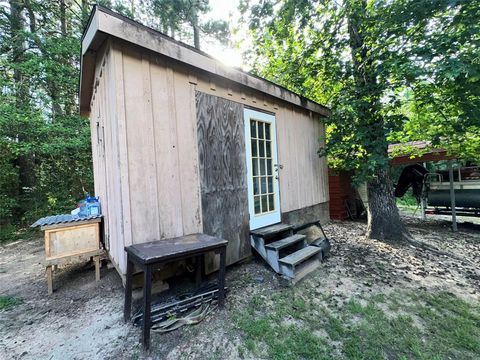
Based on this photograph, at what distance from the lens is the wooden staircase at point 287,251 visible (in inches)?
108

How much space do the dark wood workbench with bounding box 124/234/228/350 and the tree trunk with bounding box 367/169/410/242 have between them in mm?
3404

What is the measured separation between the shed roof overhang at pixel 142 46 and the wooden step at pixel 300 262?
247 centimetres

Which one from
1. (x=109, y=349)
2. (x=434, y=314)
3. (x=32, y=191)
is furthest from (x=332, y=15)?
(x=32, y=191)

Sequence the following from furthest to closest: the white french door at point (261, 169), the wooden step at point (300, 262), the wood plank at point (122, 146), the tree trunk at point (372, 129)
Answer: the tree trunk at point (372, 129) → the white french door at point (261, 169) → the wooden step at point (300, 262) → the wood plank at point (122, 146)

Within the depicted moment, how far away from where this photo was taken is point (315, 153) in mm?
5109

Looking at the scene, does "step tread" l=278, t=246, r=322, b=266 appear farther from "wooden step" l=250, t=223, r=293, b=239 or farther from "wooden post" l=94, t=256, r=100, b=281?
"wooden post" l=94, t=256, r=100, b=281

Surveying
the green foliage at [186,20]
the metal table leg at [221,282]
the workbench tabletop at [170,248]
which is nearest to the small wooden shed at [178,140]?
the workbench tabletop at [170,248]

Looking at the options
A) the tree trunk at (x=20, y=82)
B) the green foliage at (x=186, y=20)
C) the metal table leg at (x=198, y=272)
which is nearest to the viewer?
the metal table leg at (x=198, y=272)

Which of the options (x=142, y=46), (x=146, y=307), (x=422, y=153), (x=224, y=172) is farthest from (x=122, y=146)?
(x=422, y=153)

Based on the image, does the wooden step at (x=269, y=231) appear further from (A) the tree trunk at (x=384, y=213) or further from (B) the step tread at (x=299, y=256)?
(A) the tree trunk at (x=384, y=213)

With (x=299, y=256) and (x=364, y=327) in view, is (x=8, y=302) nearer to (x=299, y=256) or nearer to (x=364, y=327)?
(x=299, y=256)

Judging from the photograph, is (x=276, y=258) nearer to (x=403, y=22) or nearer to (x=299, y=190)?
(x=299, y=190)

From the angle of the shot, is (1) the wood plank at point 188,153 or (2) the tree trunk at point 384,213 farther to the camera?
(2) the tree trunk at point 384,213

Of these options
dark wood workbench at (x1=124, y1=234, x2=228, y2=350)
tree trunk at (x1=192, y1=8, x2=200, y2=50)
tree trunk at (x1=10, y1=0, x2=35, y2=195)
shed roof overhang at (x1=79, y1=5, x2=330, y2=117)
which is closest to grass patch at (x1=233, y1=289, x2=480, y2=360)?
dark wood workbench at (x1=124, y1=234, x2=228, y2=350)
